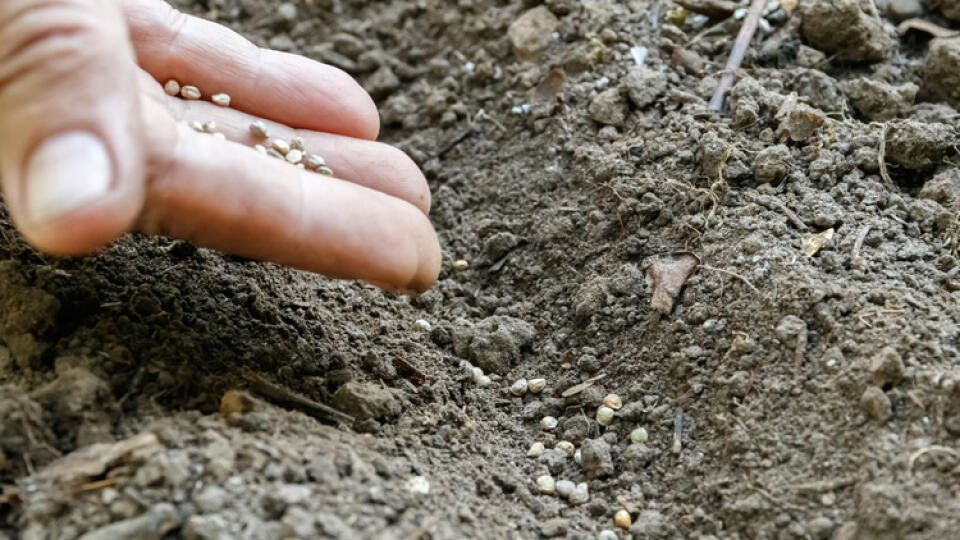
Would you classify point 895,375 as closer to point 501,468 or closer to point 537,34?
point 501,468

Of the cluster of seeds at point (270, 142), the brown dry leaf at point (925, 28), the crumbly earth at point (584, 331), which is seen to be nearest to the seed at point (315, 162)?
the cluster of seeds at point (270, 142)

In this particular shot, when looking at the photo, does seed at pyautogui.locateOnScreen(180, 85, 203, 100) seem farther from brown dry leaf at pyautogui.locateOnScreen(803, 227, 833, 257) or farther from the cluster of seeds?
brown dry leaf at pyautogui.locateOnScreen(803, 227, 833, 257)

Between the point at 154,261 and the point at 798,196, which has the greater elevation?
the point at 798,196

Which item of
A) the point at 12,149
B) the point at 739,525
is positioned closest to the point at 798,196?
the point at 739,525

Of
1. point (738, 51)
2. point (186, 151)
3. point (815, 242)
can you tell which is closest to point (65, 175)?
point (186, 151)

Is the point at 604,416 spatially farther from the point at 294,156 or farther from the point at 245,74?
the point at 245,74

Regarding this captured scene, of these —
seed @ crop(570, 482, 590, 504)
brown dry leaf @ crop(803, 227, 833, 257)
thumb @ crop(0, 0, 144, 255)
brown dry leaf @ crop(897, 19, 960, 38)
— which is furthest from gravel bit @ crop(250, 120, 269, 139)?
brown dry leaf @ crop(897, 19, 960, 38)

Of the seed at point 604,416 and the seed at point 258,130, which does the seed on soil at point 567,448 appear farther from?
the seed at point 258,130
